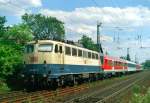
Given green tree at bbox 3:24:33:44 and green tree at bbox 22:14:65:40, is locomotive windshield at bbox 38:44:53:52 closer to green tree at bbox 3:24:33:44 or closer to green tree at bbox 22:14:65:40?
green tree at bbox 3:24:33:44

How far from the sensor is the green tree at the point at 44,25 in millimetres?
101625

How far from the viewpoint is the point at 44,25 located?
104625mm

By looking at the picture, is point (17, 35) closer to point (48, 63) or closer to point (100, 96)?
point (48, 63)

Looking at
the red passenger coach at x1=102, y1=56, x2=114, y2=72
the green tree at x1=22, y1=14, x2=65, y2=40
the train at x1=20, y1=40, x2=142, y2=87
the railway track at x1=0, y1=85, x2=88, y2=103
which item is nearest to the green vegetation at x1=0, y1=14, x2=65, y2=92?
the train at x1=20, y1=40, x2=142, y2=87

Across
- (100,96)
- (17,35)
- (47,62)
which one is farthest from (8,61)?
(17,35)

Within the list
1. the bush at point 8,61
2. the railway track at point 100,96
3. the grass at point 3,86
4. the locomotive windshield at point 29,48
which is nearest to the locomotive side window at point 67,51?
the locomotive windshield at point 29,48

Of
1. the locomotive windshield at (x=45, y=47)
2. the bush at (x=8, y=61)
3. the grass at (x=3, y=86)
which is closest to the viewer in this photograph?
the locomotive windshield at (x=45, y=47)

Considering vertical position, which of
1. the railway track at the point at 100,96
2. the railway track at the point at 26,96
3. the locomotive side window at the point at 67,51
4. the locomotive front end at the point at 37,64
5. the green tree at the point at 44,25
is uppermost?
the green tree at the point at 44,25

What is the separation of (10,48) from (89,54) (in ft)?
28.9

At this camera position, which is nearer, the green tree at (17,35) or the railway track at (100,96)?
the railway track at (100,96)

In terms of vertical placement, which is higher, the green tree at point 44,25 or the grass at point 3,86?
the green tree at point 44,25

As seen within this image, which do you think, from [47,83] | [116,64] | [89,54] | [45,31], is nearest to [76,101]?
[47,83]

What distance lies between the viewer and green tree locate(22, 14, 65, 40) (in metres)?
102

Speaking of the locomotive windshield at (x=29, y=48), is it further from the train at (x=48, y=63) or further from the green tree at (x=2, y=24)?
the green tree at (x=2, y=24)
